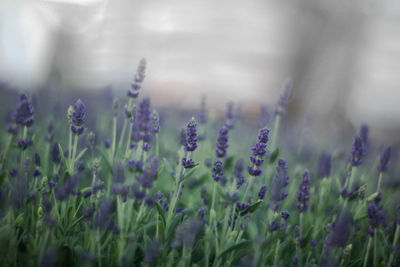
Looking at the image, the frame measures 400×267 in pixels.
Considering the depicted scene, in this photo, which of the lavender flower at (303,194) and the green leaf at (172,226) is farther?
the lavender flower at (303,194)

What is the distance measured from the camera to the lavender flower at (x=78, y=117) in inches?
72.1

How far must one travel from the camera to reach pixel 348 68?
31.8 ft

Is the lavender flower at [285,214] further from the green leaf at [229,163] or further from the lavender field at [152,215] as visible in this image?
the green leaf at [229,163]

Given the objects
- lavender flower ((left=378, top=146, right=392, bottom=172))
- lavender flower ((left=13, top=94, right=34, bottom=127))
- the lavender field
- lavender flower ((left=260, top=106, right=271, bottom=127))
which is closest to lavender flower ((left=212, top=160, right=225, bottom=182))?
the lavender field

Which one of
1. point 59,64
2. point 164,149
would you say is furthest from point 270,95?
point 164,149

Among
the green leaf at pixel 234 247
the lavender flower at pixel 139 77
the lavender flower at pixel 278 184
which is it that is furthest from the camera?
the lavender flower at pixel 139 77

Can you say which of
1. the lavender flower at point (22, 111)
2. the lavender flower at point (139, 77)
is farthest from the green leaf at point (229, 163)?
→ the lavender flower at point (22, 111)

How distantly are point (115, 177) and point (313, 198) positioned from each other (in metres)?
1.78

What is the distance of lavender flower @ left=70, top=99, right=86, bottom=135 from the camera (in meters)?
1.83

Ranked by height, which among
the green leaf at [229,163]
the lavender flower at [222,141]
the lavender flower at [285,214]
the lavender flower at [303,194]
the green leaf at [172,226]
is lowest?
the green leaf at [172,226]

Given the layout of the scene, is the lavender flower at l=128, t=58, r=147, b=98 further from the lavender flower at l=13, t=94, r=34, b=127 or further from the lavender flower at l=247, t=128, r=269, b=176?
the lavender flower at l=247, t=128, r=269, b=176

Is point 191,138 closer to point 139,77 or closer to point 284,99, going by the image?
point 139,77

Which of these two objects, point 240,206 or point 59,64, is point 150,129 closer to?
point 240,206

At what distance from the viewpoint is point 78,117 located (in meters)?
1.86
